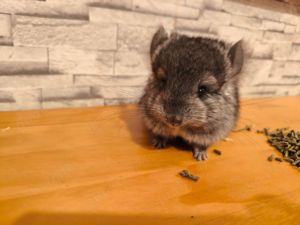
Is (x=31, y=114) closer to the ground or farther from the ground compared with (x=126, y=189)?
farther from the ground

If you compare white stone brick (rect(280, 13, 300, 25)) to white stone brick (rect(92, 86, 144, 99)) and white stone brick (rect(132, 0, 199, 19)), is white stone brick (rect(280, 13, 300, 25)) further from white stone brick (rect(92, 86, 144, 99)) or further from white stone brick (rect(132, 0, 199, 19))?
white stone brick (rect(92, 86, 144, 99))

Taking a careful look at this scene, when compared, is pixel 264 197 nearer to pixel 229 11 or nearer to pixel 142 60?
pixel 142 60

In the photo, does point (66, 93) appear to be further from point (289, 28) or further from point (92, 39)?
Answer: point (289, 28)

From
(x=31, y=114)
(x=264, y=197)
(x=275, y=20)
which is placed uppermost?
(x=275, y=20)

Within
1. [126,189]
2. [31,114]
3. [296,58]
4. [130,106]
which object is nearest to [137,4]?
[130,106]

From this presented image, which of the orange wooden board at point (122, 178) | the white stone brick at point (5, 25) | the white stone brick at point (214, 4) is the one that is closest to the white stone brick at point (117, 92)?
the orange wooden board at point (122, 178)

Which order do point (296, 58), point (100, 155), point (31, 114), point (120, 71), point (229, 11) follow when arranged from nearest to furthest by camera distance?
1. point (100, 155)
2. point (31, 114)
3. point (120, 71)
4. point (229, 11)
5. point (296, 58)

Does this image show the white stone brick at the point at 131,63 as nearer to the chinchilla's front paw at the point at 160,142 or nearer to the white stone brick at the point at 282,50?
the chinchilla's front paw at the point at 160,142
